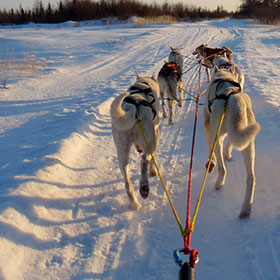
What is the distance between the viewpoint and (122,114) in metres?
2.50

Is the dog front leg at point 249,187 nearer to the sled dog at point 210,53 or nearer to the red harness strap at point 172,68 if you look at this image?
the red harness strap at point 172,68

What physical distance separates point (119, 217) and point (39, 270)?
0.98 metres

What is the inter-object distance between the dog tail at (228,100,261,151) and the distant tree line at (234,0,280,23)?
35.3m

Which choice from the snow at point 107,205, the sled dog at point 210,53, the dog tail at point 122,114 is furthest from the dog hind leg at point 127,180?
the sled dog at point 210,53

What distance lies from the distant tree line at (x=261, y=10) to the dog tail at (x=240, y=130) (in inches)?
1390

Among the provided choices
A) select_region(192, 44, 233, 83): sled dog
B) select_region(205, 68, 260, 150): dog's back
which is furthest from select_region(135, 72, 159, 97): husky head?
select_region(192, 44, 233, 83): sled dog

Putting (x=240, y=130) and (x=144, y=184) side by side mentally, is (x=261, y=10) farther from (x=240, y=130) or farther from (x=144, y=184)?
(x=144, y=184)

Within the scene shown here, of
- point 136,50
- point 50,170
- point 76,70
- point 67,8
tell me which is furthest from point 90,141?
point 67,8

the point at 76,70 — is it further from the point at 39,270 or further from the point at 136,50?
the point at 39,270

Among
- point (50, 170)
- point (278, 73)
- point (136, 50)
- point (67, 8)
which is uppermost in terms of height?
point (67, 8)

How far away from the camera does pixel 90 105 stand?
20.5 feet

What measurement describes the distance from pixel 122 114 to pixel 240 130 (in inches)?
44.9

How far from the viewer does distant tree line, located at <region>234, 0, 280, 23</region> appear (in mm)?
32781

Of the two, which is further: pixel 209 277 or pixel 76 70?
pixel 76 70
